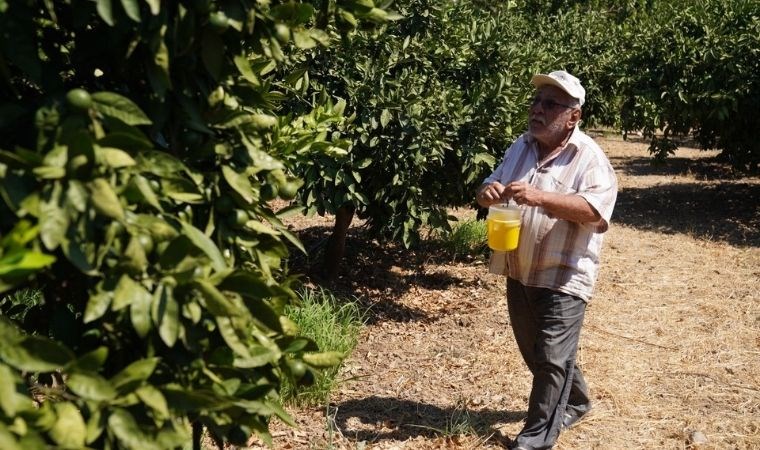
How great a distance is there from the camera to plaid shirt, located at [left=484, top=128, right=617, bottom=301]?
11.1ft

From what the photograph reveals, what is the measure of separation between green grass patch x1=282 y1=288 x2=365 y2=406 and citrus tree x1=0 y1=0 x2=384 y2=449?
81.8 inches

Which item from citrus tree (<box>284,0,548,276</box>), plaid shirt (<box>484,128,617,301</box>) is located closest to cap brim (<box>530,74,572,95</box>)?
plaid shirt (<box>484,128,617,301</box>)

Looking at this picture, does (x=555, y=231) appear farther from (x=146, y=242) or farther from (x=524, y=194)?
(x=146, y=242)

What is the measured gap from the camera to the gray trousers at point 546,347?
11.2 ft

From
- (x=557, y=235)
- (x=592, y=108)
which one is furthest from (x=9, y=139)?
(x=592, y=108)

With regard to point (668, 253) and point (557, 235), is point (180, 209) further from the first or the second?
point (668, 253)

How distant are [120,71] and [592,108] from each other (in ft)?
37.5

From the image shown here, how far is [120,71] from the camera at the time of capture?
1709mm

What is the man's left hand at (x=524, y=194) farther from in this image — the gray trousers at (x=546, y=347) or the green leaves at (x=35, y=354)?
the green leaves at (x=35, y=354)

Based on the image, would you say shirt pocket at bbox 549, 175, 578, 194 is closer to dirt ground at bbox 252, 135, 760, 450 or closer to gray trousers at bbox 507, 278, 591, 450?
gray trousers at bbox 507, 278, 591, 450

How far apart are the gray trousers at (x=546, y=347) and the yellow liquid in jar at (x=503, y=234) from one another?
0.91 ft

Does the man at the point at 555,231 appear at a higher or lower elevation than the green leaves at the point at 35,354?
lower

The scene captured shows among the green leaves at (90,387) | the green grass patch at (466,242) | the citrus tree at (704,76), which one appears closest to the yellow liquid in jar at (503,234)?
the green leaves at (90,387)

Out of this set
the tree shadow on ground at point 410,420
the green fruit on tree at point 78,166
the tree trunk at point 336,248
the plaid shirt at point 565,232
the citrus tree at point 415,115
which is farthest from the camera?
the tree trunk at point 336,248
